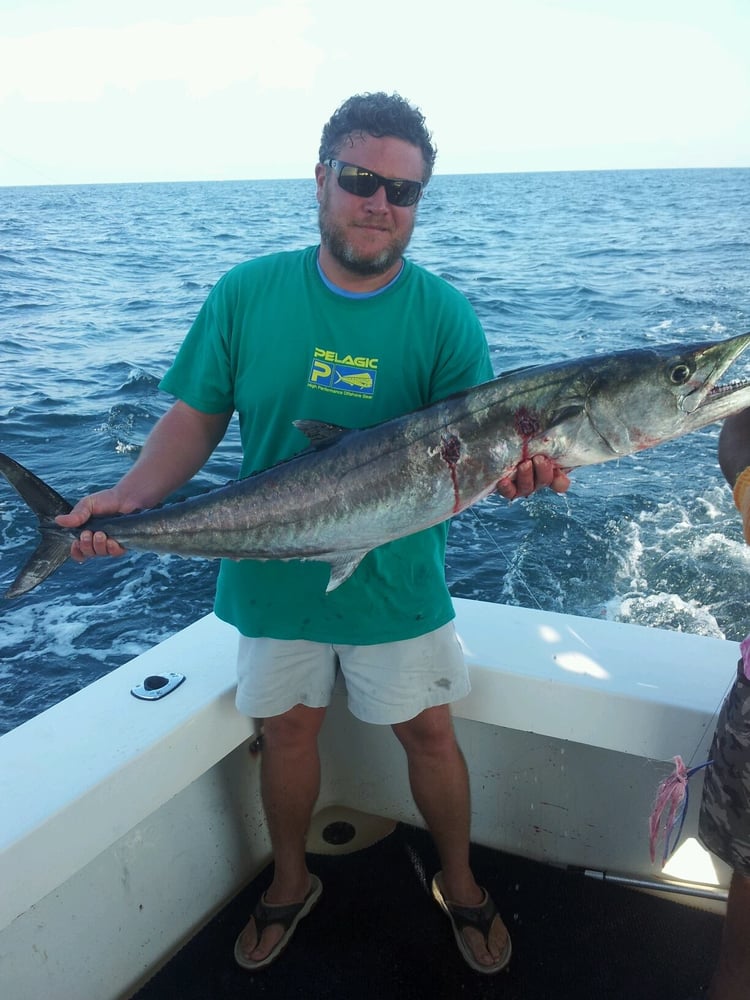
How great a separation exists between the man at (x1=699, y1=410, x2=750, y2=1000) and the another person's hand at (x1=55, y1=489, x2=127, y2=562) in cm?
178

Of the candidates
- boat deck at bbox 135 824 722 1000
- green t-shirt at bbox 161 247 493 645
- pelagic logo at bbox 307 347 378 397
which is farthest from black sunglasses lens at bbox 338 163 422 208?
boat deck at bbox 135 824 722 1000

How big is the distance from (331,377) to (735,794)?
148 centimetres

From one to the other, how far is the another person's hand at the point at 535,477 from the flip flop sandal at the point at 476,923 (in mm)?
1370

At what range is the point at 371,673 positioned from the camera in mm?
2338

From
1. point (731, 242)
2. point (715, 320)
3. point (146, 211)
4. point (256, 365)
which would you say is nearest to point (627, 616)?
point (256, 365)

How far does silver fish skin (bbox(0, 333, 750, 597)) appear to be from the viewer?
6.52 ft

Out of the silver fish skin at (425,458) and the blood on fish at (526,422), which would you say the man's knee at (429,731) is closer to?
the silver fish skin at (425,458)

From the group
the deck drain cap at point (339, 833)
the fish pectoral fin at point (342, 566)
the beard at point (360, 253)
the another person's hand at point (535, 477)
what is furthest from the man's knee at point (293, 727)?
the beard at point (360, 253)

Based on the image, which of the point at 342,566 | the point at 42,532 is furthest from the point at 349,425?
the point at 42,532

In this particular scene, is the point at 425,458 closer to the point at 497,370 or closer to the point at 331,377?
the point at 331,377

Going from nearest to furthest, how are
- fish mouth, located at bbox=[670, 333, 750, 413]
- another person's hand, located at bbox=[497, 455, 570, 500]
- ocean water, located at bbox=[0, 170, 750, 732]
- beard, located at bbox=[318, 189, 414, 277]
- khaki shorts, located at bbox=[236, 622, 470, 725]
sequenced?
fish mouth, located at bbox=[670, 333, 750, 413]
another person's hand, located at bbox=[497, 455, 570, 500]
beard, located at bbox=[318, 189, 414, 277]
khaki shorts, located at bbox=[236, 622, 470, 725]
ocean water, located at bbox=[0, 170, 750, 732]

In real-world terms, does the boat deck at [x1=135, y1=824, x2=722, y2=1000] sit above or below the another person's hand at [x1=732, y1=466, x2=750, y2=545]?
below

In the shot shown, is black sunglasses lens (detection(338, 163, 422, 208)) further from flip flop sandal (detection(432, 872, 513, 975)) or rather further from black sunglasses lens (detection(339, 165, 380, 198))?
flip flop sandal (detection(432, 872, 513, 975))

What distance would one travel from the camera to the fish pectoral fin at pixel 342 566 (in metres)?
2.20
